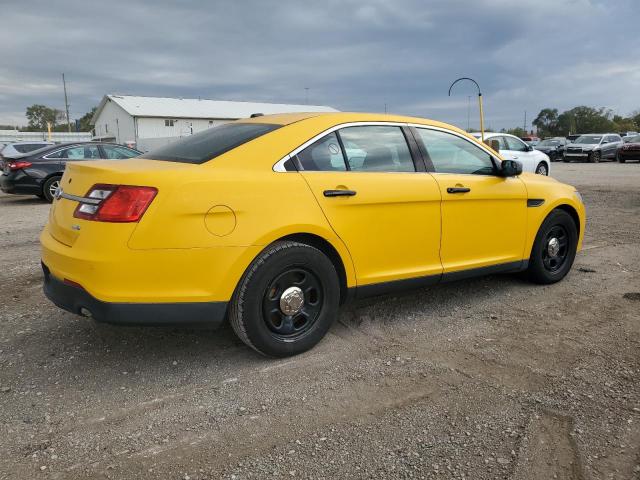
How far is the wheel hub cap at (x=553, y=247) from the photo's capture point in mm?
5055

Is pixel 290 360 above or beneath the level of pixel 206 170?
beneath

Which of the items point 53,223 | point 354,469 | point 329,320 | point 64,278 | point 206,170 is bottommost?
point 354,469

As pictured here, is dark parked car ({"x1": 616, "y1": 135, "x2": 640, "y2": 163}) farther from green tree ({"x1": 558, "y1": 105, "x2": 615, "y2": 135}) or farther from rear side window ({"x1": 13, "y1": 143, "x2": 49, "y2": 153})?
green tree ({"x1": 558, "y1": 105, "x2": 615, "y2": 135})

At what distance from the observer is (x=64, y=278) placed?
10.00 feet

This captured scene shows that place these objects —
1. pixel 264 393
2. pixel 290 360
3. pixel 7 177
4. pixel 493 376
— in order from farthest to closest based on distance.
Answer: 1. pixel 7 177
2. pixel 290 360
3. pixel 493 376
4. pixel 264 393

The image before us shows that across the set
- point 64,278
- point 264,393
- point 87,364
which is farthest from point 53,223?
point 264,393

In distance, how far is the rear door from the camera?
3.49 metres

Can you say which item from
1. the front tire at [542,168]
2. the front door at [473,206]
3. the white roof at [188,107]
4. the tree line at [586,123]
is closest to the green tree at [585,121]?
the tree line at [586,123]

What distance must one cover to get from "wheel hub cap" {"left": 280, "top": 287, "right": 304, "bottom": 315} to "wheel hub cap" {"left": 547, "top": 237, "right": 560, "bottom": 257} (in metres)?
2.81

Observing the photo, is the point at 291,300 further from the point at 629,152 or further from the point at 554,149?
the point at 554,149

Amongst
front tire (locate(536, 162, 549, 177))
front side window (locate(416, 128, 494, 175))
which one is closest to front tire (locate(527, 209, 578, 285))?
front side window (locate(416, 128, 494, 175))

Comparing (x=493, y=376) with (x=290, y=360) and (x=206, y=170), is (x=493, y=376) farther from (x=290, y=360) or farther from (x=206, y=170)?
(x=206, y=170)

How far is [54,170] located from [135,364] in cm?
1006

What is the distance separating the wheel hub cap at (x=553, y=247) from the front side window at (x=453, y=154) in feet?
3.56
